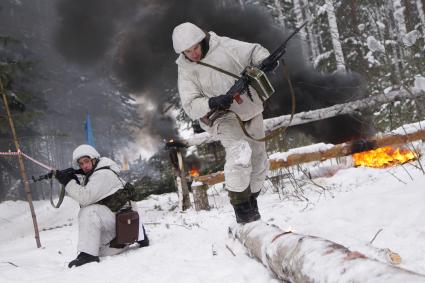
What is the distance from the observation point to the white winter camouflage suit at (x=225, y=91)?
158 inches

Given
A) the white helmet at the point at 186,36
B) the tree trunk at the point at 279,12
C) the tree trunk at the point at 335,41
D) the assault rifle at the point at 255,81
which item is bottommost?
the assault rifle at the point at 255,81

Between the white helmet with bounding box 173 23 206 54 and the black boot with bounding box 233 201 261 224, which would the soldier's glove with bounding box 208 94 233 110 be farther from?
the black boot with bounding box 233 201 261 224

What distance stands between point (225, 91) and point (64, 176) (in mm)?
2023

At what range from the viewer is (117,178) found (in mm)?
5012

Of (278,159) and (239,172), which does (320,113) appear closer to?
(278,159)

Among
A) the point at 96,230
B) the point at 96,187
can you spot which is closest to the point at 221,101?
the point at 96,187

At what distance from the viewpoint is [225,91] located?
4.14 metres

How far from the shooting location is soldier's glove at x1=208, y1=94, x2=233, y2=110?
3.81m

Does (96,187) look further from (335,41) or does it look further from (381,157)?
(335,41)

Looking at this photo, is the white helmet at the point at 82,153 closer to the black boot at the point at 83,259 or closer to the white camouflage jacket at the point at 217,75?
the black boot at the point at 83,259

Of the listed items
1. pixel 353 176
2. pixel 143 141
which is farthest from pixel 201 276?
pixel 143 141

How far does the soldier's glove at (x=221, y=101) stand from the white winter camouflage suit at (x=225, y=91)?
127mm

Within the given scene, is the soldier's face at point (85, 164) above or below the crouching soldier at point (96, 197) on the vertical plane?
above

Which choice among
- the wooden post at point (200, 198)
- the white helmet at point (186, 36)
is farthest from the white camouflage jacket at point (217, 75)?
the wooden post at point (200, 198)
